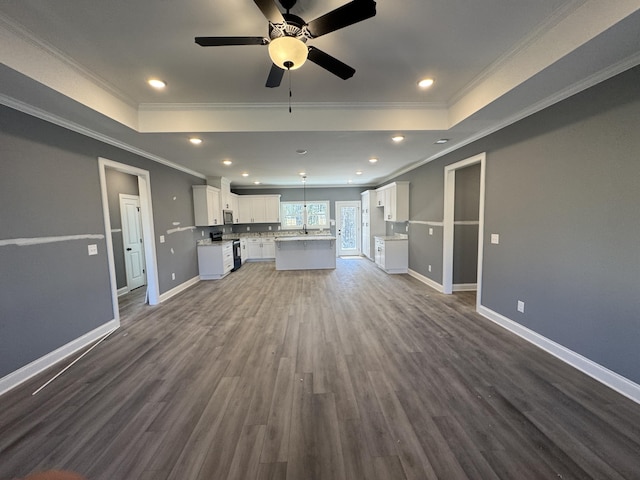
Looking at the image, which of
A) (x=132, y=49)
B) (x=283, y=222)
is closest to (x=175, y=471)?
(x=132, y=49)

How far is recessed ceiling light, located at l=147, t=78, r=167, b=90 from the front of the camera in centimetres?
242

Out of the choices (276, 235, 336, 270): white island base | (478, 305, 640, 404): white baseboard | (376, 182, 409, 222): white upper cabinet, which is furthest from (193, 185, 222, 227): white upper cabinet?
(478, 305, 640, 404): white baseboard

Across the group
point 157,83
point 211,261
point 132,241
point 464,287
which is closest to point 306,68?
point 157,83

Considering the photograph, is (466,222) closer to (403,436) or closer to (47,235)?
(403,436)

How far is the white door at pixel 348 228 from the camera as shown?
28.7 feet

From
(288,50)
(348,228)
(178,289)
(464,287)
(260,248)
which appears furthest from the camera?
(348,228)

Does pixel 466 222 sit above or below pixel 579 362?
above

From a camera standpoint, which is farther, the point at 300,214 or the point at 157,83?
the point at 300,214

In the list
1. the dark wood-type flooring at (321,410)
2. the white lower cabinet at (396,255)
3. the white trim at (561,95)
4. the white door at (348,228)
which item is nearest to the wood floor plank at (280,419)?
the dark wood-type flooring at (321,410)

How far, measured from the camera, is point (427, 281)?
204 inches

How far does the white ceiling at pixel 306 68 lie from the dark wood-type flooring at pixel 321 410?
260 cm

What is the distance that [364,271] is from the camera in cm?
642

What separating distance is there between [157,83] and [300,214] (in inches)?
249

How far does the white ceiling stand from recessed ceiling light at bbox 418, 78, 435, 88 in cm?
8
